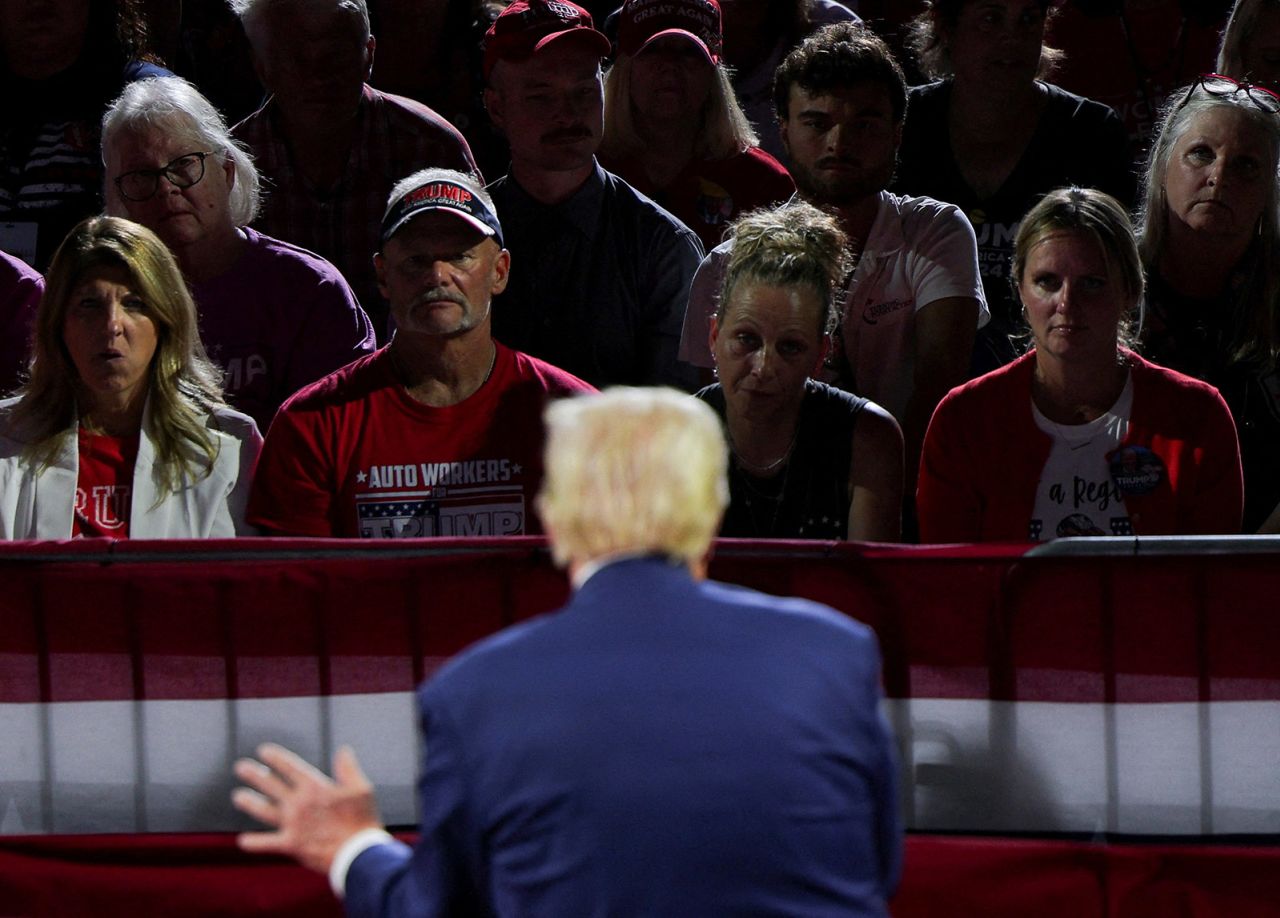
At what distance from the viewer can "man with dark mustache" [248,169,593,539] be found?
4098 millimetres

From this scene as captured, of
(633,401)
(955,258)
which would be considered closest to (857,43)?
(955,258)

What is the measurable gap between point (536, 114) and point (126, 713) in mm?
2465

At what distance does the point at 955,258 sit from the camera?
15.9ft

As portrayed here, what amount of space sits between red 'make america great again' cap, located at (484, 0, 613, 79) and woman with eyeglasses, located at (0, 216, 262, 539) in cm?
135

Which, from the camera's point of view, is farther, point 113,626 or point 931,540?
point 931,540

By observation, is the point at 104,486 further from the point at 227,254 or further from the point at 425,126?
the point at 425,126

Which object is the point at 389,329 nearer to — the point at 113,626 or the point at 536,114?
the point at 536,114

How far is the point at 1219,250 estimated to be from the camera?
193 inches

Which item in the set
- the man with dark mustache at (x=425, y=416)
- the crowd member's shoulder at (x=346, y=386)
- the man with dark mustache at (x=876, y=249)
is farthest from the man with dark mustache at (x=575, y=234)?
the crowd member's shoulder at (x=346, y=386)

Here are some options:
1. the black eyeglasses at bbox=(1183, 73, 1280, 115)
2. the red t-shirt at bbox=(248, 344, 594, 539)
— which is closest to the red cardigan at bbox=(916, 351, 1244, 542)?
the red t-shirt at bbox=(248, 344, 594, 539)

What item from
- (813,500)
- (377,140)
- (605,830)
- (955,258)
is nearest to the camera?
(605,830)

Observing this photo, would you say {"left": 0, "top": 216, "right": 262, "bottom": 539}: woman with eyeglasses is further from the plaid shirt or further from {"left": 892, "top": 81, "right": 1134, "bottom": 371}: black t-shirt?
{"left": 892, "top": 81, "right": 1134, "bottom": 371}: black t-shirt

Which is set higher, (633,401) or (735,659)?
(633,401)

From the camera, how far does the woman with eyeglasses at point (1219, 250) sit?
15.8ft
